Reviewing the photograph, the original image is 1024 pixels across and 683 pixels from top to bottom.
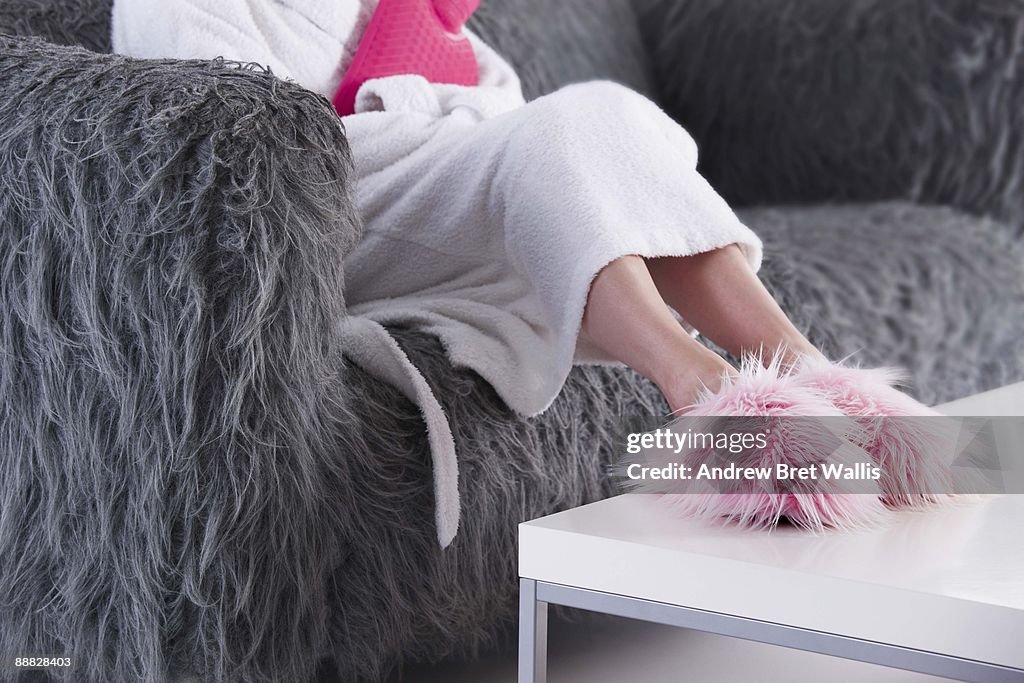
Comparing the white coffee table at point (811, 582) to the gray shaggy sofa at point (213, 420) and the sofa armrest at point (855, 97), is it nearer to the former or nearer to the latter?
the gray shaggy sofa at point (213, 420)

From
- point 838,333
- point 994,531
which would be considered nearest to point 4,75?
point 994,531

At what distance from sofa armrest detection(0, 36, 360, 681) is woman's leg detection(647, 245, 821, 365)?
1.18 feet

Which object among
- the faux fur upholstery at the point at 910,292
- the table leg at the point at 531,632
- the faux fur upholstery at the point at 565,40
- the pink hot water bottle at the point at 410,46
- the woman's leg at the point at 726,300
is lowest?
the faux fur upholstery at the point at 910,292

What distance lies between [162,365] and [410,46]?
67 centimetres

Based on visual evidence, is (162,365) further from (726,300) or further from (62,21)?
(62,21)

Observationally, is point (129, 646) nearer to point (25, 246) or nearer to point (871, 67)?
point (25, 246)

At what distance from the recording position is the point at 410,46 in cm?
138

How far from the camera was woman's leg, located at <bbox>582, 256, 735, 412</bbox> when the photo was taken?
917mm

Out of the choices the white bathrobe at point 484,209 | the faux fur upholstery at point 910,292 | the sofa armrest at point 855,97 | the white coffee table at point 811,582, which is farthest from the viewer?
the sofa armrest at point 855,97

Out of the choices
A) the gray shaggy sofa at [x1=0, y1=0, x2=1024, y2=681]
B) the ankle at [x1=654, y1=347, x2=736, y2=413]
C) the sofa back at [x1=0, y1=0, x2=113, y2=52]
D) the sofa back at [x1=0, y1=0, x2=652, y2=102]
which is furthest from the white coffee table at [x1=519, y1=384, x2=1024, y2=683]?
the sofa back at [x1=0, y1=0, x2=652, y2=102]

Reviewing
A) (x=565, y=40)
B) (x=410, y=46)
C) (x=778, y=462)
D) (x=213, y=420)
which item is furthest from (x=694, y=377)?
(x=565, y=40)

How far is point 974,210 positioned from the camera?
76.2 inches

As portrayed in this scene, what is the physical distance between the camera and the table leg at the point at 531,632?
770 millimetres

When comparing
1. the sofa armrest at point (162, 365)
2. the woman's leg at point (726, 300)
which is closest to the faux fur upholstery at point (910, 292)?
the woman's leg at point (726, 300)
